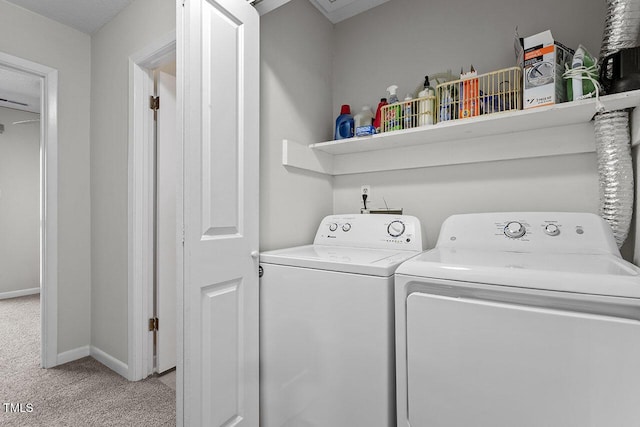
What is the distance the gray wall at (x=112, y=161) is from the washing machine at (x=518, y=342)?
192 cm

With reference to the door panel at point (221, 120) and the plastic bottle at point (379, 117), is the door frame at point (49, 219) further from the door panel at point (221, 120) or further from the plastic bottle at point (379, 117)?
the plastic bottle at point (379, 117)

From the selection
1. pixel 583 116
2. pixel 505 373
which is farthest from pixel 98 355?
pixel 583 116

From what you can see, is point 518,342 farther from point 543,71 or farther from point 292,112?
point 292,112

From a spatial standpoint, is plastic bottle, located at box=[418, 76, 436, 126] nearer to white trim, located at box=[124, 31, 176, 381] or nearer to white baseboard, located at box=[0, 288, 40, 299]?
white trim, located at box=[124, 31, 176, 381]

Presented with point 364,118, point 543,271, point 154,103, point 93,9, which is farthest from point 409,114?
point 93,9

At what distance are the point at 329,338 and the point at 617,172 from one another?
133 centimetres

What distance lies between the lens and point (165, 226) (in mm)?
2102

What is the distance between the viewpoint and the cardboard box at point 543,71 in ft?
4.11

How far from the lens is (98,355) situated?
7.30ft

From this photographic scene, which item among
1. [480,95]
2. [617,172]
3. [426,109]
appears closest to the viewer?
[617,172]

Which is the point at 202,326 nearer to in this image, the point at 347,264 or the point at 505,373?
the point at 347,264

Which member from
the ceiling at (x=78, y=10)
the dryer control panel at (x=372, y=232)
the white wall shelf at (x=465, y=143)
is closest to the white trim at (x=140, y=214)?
the ceiling at (x=78, y=10)

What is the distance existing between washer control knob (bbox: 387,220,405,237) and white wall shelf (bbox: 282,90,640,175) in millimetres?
445

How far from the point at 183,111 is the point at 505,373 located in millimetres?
1342
